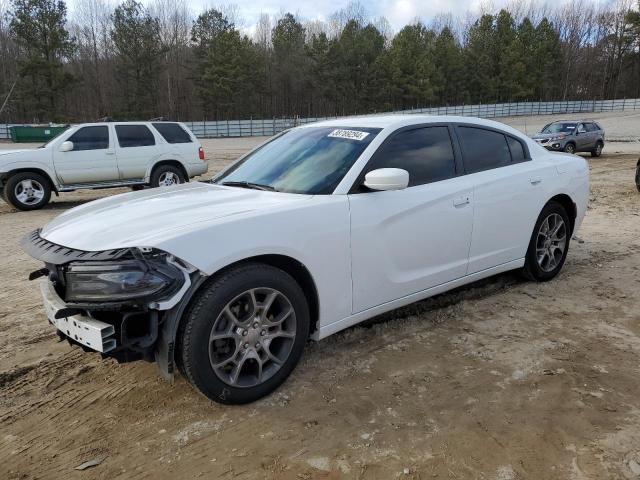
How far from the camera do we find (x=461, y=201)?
385cm

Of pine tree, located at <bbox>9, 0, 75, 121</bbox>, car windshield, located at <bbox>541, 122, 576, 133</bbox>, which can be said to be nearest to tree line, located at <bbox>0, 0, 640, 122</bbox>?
pine tree, located at <bbox>9, 0, 75, 121</bbox>

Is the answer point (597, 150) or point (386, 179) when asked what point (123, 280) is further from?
point (597, 150)

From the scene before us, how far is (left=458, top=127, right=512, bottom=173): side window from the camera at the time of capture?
4125 mm

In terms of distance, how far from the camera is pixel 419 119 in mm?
3939

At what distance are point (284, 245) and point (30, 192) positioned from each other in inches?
363

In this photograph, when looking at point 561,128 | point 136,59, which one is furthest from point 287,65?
point 561,128

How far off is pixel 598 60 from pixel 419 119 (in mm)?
95442

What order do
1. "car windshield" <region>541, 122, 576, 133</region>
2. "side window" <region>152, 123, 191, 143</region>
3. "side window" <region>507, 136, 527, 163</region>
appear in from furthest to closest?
1. "car windshield" <region>541, 122, 576, 133</region>
2. "side window" <region>152, 123, 191, 143</region>
3. "side window" <region>507, 136, 527, 163</region>

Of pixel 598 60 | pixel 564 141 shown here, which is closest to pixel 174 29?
pixel 564 141

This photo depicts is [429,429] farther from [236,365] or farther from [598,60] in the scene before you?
[598,60]

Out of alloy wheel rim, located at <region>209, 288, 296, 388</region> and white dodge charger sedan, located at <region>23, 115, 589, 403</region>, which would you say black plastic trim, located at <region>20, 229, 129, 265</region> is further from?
alloy wheel rim, located at <region>209, 288, 296, 388</region>

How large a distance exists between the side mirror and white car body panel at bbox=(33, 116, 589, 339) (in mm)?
124

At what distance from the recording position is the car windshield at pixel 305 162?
3.39 meters

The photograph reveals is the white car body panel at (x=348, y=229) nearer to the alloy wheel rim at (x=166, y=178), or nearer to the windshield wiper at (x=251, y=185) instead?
the windshield wiper at (x=251, y=185)
